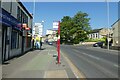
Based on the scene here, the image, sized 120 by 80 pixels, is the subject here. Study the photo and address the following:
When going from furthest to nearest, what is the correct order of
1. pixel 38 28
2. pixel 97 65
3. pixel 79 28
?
1. pixel 79 28
2. pixel 38 28
3. pixel 97 65

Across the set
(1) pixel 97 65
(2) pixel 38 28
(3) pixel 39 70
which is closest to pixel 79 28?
(2) pixel 38 28

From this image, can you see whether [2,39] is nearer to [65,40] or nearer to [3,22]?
[3,22]

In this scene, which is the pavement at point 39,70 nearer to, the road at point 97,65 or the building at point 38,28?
the road at point 97,65

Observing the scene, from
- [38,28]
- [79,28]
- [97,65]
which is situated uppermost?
[79,28]

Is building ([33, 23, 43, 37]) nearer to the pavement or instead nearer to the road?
the road

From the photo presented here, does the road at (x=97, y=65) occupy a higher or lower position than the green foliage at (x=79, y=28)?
lower

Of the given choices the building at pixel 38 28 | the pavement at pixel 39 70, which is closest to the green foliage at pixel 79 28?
the building at pixel 38 28

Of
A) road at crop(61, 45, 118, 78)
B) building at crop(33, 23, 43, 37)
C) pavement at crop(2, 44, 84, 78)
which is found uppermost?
building at crop(33, 23, 43, 37)

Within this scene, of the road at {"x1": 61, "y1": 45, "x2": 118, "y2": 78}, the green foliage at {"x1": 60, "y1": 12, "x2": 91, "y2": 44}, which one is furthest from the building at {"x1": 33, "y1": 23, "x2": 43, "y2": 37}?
the green foliage at {"x1": 60, "y1": 12, "x2": 91, "y2": 44}

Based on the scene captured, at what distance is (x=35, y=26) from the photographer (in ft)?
171

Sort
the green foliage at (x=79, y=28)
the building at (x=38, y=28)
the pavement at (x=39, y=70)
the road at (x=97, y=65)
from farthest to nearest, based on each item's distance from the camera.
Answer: the green foliage at (x=79, y=28)
the building at (x=38, y=28)
the road at (x=97, y=65)
the pavement at (x=39, y=70)

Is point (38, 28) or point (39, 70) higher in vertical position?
point (38, 28)

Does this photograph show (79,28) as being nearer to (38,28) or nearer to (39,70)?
(38,28)

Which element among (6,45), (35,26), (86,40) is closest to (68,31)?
(86,40)
